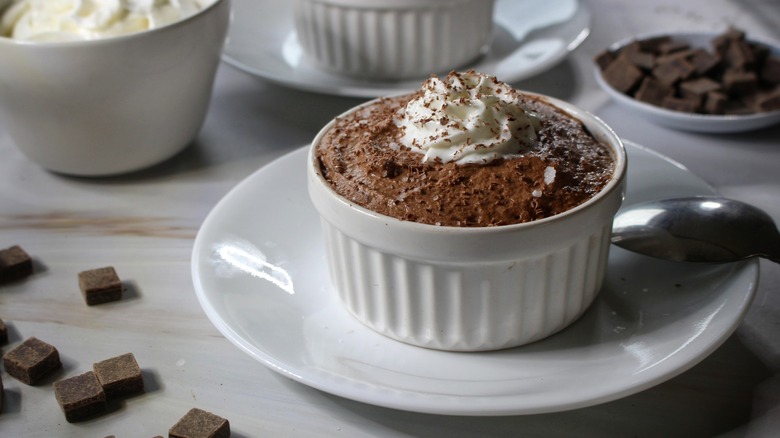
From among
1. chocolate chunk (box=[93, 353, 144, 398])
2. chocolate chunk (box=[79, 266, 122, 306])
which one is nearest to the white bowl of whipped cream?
chocolate chunk (box=[79, 266, 122, 306])

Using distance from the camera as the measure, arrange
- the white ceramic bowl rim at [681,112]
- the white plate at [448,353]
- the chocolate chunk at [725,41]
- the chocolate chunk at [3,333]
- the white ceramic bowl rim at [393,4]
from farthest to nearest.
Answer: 1. the chocolate chunk at [725,41]
2. the white ceramic bowl rim at [393,4]
3. the white ceramic bowl rim at [681,112]
4. the chocolate chunk at [3,333]
5. the white plate at [448,353]

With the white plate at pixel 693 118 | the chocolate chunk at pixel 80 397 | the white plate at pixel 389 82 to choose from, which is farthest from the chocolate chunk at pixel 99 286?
the white plate at pixel 693 118

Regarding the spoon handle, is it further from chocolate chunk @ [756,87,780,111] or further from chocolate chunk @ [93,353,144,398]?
chocolate chunk @ [93,353,144,398]

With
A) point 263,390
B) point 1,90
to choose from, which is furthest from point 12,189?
point 263,390

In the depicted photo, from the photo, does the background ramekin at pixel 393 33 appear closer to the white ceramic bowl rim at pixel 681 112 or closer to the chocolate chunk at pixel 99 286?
the white ceramic bowl rim at pixel 681 112

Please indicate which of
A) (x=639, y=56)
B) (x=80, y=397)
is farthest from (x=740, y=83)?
(x=80, y=397)

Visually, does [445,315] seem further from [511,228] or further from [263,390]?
[263,390]
